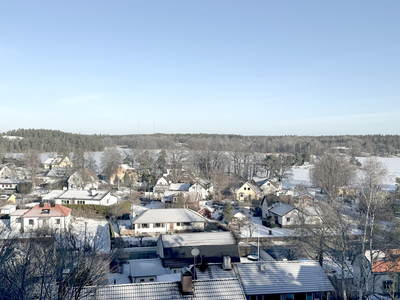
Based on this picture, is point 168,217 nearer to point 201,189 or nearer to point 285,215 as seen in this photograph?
point 285,215

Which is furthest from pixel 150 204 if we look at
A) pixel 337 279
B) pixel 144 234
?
pixel 337 279

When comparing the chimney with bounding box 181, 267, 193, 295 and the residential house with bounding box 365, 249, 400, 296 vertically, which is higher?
the chimney with bounding box 181, 267, 193, 295

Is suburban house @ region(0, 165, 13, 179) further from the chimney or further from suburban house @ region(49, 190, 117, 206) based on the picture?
the chimney

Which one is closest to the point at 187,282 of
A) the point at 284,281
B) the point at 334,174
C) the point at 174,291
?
the point at 174,291

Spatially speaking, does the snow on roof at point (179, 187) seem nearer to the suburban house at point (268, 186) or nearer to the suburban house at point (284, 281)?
the suburban house at point (268, 186)

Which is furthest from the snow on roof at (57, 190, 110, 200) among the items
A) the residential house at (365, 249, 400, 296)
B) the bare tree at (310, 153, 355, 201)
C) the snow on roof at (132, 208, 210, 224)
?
the residential house at (365, 249, 400, 296)

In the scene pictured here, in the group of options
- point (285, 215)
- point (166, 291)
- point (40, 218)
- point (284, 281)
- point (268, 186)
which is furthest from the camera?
point (268, 186)

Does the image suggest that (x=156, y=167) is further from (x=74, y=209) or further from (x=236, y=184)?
(x=74, y=209)
